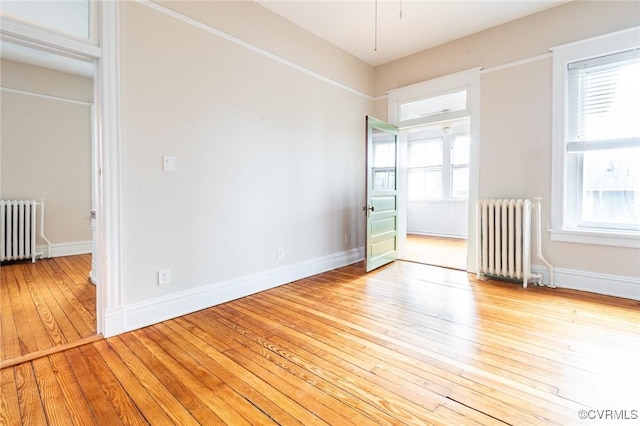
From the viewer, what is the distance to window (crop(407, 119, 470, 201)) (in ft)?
23.8

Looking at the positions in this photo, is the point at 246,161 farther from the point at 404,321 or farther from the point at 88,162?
the point at 88,162

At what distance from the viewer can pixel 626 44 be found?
9.61 ft

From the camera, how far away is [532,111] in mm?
3451

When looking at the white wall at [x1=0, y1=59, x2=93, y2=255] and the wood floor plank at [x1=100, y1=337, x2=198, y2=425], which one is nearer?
the wood floor plank at [x1=100, y1=337, x2=198, y2=425]

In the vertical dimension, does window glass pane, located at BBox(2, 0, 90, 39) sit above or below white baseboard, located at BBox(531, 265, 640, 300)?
above

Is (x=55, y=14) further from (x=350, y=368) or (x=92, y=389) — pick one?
(x=350, y=368)

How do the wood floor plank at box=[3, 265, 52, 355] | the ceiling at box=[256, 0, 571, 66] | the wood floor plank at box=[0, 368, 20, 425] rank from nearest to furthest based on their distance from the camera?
the wood floor plank at box=[0, 368, 20, 425] → the wood floor plank at box=[3, 265, 52, 355] → the ceiling at box=[256, 0, 571, 66]

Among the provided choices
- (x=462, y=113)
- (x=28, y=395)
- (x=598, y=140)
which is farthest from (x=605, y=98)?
(x=28, y=395)

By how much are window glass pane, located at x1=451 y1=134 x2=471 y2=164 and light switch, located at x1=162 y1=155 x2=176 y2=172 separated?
6.64 metres

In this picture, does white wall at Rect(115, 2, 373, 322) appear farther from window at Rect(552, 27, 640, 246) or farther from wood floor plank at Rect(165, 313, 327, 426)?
window at Rect(552, 27, 640, 246)

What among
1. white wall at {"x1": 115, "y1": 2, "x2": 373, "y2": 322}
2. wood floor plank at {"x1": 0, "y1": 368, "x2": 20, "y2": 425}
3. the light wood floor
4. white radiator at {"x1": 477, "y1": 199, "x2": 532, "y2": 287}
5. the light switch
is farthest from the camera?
the light wood floor

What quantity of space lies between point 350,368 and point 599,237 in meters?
3.07

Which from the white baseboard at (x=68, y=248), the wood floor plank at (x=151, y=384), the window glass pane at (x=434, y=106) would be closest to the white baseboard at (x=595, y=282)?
the window glass pane at (x=434, y=106)

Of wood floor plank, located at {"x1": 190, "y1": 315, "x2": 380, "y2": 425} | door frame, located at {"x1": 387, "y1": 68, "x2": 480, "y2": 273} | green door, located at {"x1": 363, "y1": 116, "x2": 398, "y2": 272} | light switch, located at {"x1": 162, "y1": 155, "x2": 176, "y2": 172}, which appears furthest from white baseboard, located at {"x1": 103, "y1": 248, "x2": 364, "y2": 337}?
door frame, located at {"x1": 387, "y1": 68, "x2": 480, "y2": 273}
